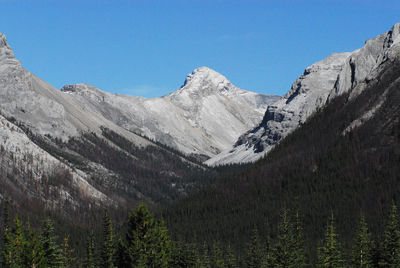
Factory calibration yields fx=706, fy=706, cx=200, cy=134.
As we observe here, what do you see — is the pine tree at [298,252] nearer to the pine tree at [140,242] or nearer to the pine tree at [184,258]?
the pine tree at [184,258]

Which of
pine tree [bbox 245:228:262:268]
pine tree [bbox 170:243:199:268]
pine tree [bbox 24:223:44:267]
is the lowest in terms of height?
pine tree [bbox 24:223:44:267]

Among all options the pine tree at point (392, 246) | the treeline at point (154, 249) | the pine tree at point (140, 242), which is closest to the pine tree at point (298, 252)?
the treeline at point (154, 249)

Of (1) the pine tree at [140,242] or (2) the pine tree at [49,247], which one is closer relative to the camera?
(1) the pine tree at [140,242]

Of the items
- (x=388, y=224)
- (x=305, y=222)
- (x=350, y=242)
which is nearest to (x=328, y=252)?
(x=388, y=224)

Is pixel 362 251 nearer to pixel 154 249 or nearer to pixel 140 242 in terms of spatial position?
pixel 154 249

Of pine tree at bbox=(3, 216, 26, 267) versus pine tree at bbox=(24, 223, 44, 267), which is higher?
pine tree at bbox=(3, 216, 26, 267)

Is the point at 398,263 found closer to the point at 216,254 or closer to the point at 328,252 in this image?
the point at 328,252

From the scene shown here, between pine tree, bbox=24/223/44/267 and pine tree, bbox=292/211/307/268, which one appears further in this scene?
pine tree, bbox=292/211/307/268

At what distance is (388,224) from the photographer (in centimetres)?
9350

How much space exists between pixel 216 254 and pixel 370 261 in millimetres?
32709

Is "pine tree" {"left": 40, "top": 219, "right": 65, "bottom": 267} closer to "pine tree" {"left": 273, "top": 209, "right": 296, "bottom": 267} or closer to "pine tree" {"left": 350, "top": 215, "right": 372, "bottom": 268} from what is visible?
"pine tree" {"left": 273, "top": 209, "right": 296, "bottom": 267}

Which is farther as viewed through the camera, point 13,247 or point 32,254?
point 13,247

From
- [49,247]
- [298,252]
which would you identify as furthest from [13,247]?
[298,252]

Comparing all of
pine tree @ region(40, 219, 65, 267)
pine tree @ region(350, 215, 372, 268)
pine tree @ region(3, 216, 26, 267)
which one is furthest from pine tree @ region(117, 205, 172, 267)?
pine tree @ region(350, 215, 372, 268)
